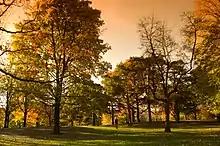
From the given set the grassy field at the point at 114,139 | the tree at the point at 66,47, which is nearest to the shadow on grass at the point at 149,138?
the grassy field at the point at 114,139

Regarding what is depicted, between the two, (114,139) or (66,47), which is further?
(114,139)

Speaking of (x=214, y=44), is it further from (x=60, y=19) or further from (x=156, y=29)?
(x=60, y=19)

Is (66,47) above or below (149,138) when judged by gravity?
above

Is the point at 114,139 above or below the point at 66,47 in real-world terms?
below

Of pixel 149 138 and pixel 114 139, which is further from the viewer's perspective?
pixel 149 138

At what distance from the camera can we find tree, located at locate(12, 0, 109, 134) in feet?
105

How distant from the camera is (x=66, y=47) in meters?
29.6

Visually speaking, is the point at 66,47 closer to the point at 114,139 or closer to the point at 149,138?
the point at 114,139

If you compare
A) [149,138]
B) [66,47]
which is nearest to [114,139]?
[149,138]

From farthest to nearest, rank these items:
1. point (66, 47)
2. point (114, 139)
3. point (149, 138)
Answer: point (149, 138), point (114, 139), point (66, 47)

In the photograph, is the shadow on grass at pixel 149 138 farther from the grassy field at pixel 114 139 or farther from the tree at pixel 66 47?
the tree at pixel 66 47

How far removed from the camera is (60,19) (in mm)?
34312

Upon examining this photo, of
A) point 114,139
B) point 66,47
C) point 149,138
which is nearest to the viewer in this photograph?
point 66,47

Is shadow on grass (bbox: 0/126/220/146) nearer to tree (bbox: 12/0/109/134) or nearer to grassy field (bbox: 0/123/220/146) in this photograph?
grassy field (bbox: 0/123/220/146)
